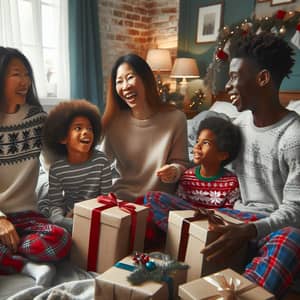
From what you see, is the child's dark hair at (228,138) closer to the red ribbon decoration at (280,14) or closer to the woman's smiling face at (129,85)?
the woman's smiling face at (129,85)

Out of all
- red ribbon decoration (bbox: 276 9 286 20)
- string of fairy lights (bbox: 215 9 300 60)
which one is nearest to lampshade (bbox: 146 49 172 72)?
A: string of fairy lights (bbox: 215 9 300 60)

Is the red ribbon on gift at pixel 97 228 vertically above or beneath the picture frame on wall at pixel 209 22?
beneath

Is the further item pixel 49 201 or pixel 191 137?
pixel 191 137

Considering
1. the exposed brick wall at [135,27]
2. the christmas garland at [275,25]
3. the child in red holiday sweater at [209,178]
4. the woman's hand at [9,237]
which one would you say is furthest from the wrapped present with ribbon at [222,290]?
the exposed brick wall at [135,27]

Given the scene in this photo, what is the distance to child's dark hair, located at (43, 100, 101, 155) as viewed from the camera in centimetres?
138

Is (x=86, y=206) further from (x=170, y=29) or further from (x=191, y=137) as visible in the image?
(x=170, y=29)

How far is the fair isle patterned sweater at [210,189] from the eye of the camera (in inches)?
54.3

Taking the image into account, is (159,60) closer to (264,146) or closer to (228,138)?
(228,138)

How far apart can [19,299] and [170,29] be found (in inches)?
140

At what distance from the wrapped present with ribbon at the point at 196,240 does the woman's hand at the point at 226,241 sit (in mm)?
14

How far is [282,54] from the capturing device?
4.07ft

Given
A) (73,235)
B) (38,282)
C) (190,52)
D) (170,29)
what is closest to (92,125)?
(73,235)

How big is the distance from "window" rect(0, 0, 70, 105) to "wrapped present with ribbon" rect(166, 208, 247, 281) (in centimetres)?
256

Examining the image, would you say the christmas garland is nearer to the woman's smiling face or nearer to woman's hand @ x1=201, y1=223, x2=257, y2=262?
the woman's smiling face
